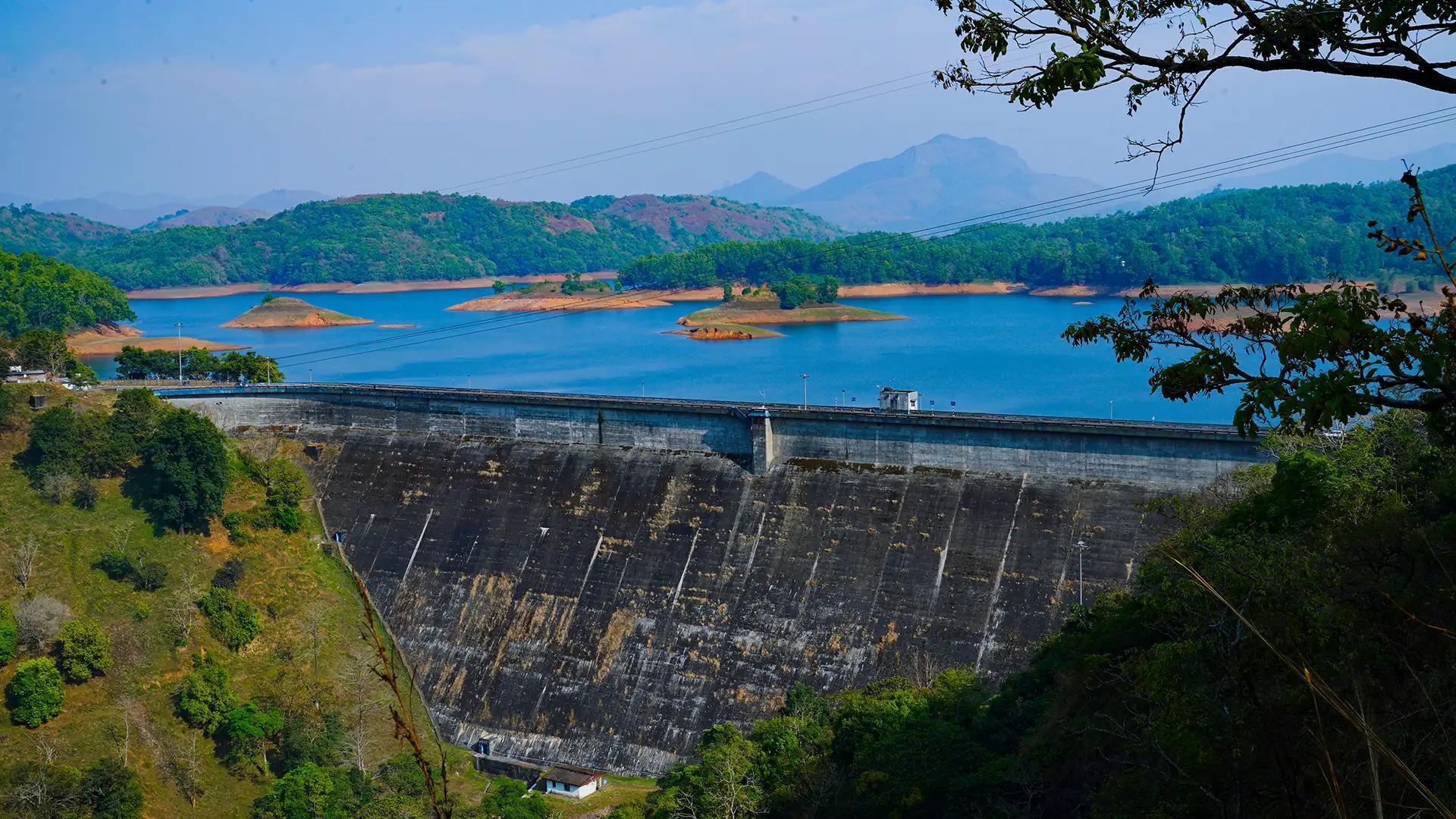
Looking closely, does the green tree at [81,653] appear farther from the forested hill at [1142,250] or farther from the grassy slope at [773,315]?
the forested hill at [1142,250]

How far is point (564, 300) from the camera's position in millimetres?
116312

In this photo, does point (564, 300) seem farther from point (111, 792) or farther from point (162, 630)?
point (111, 792)

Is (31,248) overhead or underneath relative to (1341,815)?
overhead

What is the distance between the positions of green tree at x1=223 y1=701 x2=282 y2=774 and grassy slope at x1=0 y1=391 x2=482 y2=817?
416 millimetres

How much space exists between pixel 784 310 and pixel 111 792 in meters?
70.9

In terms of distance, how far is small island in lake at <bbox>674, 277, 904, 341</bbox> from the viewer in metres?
90.1

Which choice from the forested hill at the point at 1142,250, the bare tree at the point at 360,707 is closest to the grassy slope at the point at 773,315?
the forested hill at the point at 1142,250

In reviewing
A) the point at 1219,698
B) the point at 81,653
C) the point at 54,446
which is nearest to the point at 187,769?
the point at 81,653

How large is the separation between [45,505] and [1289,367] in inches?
1438

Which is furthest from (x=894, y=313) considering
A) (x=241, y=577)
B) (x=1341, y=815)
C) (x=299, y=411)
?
(x=1341, y=815)

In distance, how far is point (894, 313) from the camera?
92.4 meters

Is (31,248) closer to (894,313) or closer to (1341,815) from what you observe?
(894,313)

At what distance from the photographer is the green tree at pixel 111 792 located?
82.4 feet

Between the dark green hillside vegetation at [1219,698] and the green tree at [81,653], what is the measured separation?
14.7 metres
